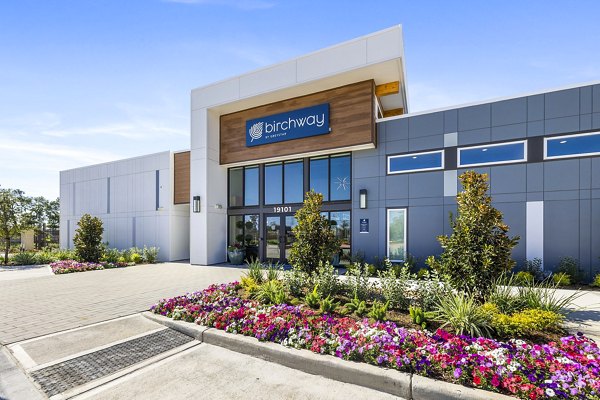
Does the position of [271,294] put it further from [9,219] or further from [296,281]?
[9,219]

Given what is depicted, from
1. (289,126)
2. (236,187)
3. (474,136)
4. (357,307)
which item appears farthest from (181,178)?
(474,136)

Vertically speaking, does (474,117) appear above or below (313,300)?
above

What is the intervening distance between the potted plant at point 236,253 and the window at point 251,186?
212 centimetres

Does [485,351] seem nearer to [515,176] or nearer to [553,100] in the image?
[515,176]

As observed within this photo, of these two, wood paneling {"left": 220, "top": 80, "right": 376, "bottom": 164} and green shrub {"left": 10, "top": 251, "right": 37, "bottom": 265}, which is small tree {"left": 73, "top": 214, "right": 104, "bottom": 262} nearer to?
green shrub {"left": 10, "top": 251, "right": 37, "bottom": 265}

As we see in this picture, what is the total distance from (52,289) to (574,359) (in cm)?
1150

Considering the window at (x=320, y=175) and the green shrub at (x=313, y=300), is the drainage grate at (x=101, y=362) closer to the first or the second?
the green shrub at (x=313, y=300)

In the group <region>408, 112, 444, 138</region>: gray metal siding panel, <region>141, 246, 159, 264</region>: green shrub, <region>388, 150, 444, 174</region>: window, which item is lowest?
<region>141, 246, 159, 264</region>: green shrub

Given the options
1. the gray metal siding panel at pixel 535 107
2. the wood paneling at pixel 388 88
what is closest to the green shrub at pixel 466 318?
the gray metal siding panel at pixel 535 107

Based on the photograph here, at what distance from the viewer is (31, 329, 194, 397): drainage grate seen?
3.58 m

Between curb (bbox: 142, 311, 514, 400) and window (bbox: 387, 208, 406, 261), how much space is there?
7.60m

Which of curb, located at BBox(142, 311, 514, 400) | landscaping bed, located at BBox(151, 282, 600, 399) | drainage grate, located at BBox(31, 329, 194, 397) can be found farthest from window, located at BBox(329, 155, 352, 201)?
drainage grate, located at BBox(31, 329, 194, 397)

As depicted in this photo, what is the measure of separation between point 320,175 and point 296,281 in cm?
695

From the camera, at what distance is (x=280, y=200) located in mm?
13688
